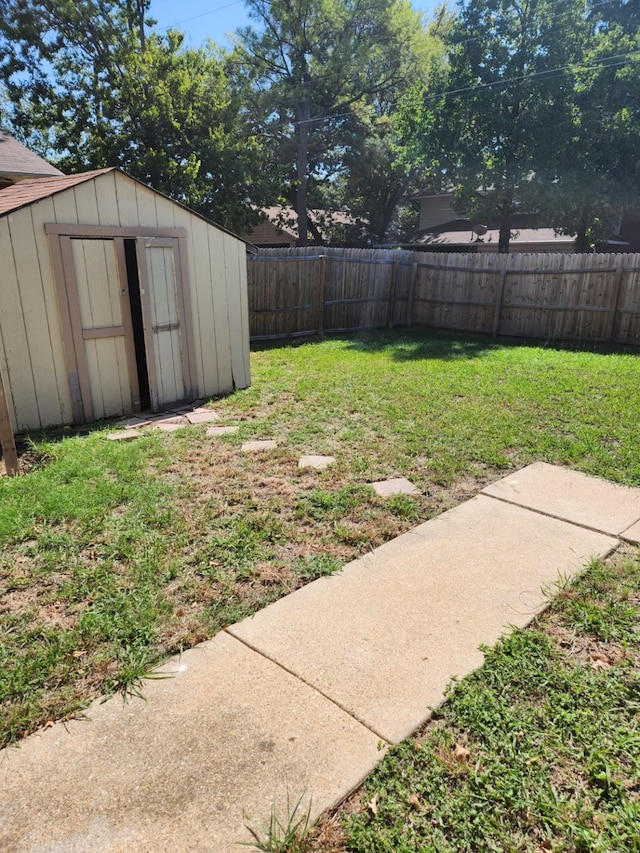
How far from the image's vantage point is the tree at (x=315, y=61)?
2267 centimetres

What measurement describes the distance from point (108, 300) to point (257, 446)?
2.20 m

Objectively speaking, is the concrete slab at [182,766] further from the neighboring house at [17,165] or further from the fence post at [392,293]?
the fence post at [392,293]

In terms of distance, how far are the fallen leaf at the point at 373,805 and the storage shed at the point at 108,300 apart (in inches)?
177

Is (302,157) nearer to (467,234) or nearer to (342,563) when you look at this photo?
(467,234)

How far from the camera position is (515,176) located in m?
15.5

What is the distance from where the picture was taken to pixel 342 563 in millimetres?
3051

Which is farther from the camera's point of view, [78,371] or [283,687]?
[78,371]

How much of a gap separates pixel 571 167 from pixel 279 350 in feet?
36.2

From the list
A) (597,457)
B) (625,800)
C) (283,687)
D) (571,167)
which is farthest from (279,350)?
(571,167)

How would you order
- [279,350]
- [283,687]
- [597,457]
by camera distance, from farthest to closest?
[279,350] → [597,457] → [283,687]

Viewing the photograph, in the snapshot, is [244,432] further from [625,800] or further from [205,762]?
[625,800]

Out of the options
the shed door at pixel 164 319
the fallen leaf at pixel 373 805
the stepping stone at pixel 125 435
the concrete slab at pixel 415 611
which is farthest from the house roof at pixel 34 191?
the fallen leaf at pixel 373 805

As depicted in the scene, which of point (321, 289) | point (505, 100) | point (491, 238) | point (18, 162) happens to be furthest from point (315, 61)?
point (18, 162)

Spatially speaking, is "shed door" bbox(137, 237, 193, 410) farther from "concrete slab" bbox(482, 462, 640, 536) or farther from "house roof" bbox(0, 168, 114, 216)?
"concrete slab" bbox(482, 462, 640, 536)
